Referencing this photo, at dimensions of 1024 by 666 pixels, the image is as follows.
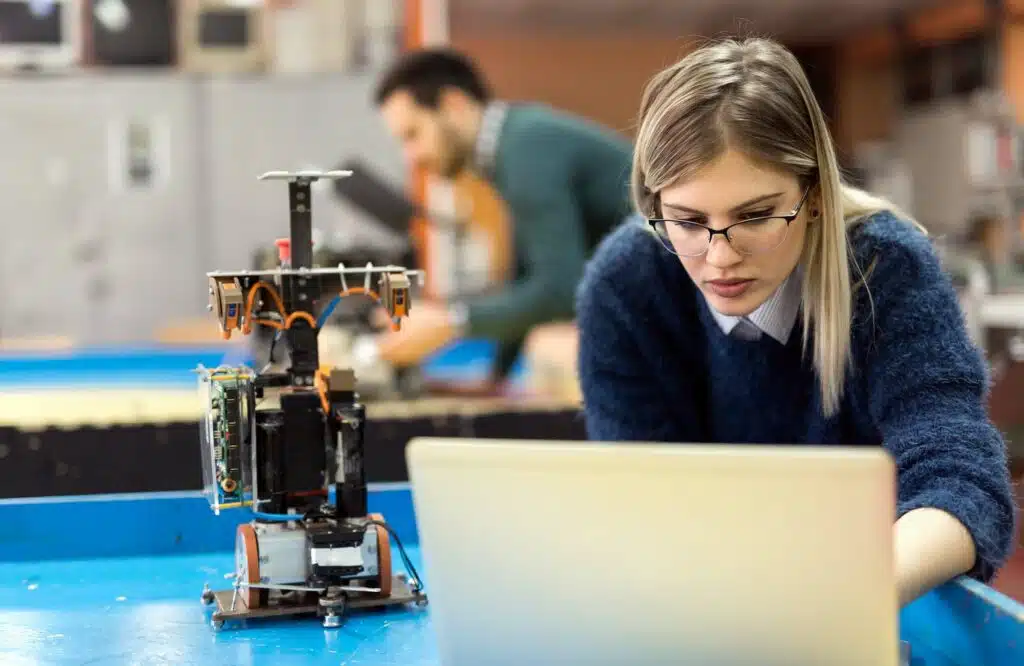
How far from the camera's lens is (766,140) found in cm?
112

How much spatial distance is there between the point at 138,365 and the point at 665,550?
278 cm

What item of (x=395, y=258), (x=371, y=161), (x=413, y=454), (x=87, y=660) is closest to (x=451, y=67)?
(x=395, y=258)

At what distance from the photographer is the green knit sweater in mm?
2500

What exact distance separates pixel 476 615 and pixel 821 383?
2.17ft

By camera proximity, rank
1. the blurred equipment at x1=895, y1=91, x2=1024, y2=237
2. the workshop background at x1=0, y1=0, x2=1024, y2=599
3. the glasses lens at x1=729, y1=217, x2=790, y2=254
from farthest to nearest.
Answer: the blurred equipment at x1=895, y1=91, x2=1024, y2=237
the workshop background at x1=0, y1=0, x2=1024, y2=599
the glasses lens at x1=729, y1=217, x2=790, y2=254

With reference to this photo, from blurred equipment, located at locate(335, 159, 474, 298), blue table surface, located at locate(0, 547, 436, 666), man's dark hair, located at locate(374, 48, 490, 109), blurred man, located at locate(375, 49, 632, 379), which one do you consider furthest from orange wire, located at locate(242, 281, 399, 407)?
blurred equipment, located at locate(335, 159, 474, 298)

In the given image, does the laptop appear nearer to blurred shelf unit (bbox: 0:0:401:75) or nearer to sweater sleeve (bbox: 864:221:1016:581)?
sweater sleeve (bbox: 864:221:1016:581)

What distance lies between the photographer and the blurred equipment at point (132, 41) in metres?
5.89

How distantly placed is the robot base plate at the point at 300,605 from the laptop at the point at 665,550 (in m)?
0.44

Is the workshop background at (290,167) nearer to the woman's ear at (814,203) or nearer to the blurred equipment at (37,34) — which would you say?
the blurred equipment at (37,34)

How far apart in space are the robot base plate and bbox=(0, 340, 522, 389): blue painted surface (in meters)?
1.65

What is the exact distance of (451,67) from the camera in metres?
2.70

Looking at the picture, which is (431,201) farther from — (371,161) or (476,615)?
(476,615)

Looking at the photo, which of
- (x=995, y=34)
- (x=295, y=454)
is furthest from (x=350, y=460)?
(x=995, y=34)
